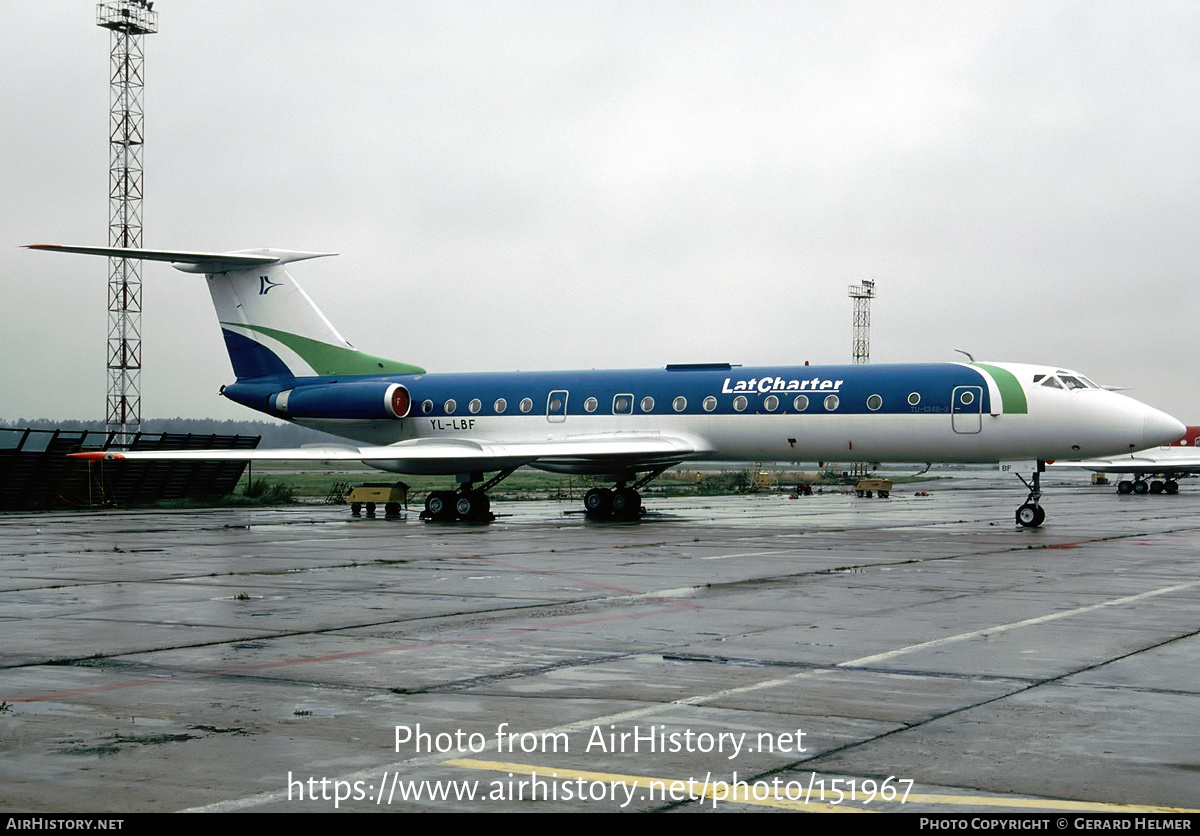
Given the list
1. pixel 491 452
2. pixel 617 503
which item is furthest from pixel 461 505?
pixel 617 503

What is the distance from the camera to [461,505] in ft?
95.4

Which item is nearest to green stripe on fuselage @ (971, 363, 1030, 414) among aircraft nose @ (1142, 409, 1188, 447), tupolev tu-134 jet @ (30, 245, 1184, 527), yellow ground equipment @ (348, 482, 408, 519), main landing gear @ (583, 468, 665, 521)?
tupolev tu-134 jet @ (30, 245, 1184, 527)

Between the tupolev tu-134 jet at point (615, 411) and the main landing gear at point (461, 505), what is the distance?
40mm

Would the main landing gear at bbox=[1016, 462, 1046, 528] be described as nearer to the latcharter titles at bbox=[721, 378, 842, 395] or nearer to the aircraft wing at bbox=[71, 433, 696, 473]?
the latcharter titles at bbox=[721, 378, 842, 395]

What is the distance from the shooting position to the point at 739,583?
1461cm

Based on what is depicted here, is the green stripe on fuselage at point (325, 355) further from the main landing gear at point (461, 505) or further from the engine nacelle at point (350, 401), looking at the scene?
the main landing gear at point (461, 505)

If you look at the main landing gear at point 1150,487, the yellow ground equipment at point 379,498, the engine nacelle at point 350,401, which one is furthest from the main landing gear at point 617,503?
the main landing gear at point 1150,487

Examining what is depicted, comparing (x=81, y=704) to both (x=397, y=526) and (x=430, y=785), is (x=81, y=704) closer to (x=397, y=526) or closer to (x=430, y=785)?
(x=430, y=785)

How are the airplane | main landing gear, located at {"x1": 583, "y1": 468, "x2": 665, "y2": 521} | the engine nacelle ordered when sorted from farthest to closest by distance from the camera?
1. the airplane
2. the engine nacelle
3. main landing gear, located at {"x1": 583, "y1": 468, "x2": 665, "y2": 521}

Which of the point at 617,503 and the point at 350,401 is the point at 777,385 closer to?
the point at 617,503

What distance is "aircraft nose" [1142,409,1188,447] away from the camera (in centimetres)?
2423

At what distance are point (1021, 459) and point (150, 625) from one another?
19405 mm

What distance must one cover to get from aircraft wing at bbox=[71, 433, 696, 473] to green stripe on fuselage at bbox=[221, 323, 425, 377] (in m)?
3.48

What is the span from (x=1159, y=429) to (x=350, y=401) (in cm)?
1915
